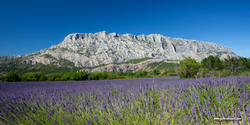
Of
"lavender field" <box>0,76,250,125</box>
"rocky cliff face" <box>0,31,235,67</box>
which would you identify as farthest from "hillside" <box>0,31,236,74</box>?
"lavender field" <box>0,76,250,125</box>

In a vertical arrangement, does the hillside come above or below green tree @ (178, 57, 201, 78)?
above

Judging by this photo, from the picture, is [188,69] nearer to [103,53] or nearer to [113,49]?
[103,53]

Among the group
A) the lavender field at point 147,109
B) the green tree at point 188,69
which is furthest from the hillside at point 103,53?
the lavender field at point 147,109

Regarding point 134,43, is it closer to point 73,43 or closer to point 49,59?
point 73,43

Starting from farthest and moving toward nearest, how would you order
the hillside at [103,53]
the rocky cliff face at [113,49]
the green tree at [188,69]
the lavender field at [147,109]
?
the rocky cliff face at [113,49] < the hillside at [103,53] < the green tree at [188,69] < the lavender field at [147,109]

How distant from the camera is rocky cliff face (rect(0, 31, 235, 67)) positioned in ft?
375

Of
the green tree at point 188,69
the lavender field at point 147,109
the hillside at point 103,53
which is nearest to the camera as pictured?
the lavender field at point 147,109

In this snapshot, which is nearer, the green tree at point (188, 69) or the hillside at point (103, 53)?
the green tree at point (188, 69)

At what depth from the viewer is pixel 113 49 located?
136 m

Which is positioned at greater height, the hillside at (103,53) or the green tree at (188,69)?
the hillside at (103,53)

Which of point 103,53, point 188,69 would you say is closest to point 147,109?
point 188,69

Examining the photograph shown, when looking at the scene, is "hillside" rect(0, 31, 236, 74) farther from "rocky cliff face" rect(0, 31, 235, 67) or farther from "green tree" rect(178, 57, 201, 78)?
"green tree" rect(178, 57, 201, 78)

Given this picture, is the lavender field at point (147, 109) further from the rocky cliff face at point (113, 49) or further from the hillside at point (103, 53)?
the rocky cliff face at point (113, 49)

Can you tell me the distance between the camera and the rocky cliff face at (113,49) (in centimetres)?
11419
